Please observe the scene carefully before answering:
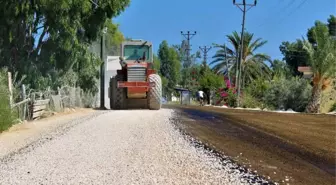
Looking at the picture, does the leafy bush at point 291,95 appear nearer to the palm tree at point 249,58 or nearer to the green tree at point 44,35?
the green tree at point 44,35

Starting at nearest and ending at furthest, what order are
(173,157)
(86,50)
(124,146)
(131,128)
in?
(173,157), (124,146), (131,128), (86,50)

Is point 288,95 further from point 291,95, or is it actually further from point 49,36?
point 49,36

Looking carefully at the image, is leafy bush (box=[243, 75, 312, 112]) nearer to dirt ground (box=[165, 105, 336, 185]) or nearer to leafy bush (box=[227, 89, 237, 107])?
leafy bush (box=[227, 89, 237, 107])

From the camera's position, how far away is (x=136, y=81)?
2355 centimetres

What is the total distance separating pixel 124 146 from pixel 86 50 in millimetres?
14538

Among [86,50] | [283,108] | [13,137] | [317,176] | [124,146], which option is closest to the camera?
[317,176]

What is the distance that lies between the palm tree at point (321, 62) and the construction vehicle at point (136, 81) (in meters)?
9.90

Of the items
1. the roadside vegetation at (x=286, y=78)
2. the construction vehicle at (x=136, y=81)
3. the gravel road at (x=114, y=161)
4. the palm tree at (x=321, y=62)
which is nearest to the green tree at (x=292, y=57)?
the roadside vegetation at (x=286, y=78)

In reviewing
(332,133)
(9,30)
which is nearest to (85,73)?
(9,30)

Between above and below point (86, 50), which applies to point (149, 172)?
below

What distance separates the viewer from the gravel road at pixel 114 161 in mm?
7227

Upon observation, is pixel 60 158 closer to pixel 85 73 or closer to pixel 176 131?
pixel 176 131

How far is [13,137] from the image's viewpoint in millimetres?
12719

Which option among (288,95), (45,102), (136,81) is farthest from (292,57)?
(45,102)
